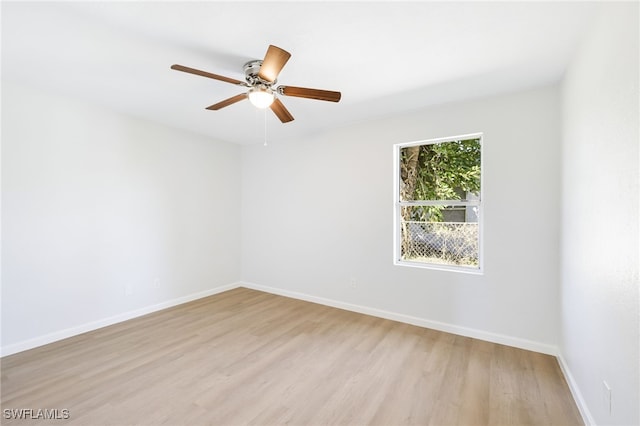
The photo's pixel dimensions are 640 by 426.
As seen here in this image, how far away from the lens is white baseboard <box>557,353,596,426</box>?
1671mm

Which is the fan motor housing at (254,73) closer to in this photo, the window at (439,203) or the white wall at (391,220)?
the white wall at (391,220)

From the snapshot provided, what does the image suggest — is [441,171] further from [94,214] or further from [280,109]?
[94,214]

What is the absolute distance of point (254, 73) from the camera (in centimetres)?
217

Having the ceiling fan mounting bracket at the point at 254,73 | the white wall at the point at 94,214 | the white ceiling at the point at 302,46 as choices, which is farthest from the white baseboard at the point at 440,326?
the ceiling fan mounting bracket at the point at 254,73

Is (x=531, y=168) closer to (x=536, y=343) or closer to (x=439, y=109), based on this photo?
(x=439, y=109)

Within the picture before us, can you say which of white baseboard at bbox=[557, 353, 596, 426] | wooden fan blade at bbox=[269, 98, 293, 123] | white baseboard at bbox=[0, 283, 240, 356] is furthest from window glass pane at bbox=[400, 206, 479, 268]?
white baseboard at bbox=[0, 283, 240, 356]


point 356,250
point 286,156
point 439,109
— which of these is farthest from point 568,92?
point 286,156

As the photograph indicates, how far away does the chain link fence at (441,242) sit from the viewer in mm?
3016

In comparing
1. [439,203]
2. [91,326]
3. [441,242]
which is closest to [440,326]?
[441,242]

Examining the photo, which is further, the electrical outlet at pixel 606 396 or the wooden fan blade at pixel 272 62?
the wooden fan blade at pixel 272 62

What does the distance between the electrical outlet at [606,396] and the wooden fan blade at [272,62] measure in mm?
2491

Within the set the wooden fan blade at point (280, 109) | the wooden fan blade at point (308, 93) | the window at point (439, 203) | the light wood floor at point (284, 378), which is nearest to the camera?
the light wood floor at point (284, 378)

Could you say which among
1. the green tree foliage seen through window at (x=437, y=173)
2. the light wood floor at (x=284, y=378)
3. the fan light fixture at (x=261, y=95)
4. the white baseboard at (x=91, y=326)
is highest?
the fan light fixture at (x=261, y=95)

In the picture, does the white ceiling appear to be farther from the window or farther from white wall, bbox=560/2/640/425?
the window
